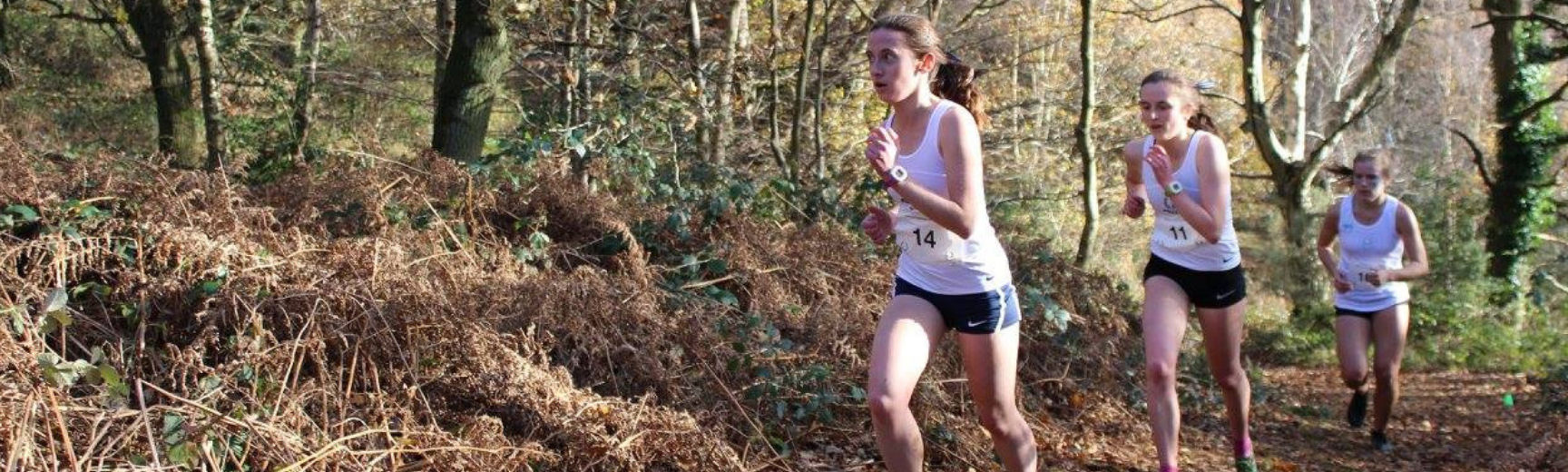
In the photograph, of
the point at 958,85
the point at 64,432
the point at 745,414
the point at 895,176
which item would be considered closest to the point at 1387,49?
the point at 745,414

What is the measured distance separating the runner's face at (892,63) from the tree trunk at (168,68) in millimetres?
9780

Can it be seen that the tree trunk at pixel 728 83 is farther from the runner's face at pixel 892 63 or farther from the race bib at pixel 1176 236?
the runner's face at pixel 892 63

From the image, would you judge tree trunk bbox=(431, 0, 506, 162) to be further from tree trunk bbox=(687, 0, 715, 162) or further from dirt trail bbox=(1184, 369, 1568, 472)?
dirt trail bbox=(1184, 369, 1568, 472)

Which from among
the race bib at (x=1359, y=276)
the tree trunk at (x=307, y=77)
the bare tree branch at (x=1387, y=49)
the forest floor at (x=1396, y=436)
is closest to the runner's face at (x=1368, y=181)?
the race bib at (x=1359, y=276)

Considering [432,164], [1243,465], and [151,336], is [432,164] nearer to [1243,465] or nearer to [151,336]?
[151,336]

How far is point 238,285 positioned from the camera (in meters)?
5.80

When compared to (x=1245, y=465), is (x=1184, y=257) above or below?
above

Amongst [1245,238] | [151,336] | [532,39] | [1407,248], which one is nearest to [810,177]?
[532,39]

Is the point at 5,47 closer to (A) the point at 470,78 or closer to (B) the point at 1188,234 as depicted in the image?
(A) the point at 470,78

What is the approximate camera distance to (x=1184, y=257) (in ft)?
20.2

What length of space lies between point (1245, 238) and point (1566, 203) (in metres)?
17.0

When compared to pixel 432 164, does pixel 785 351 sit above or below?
below

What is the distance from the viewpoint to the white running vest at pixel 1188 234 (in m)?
6.04

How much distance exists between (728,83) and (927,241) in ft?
28.6
